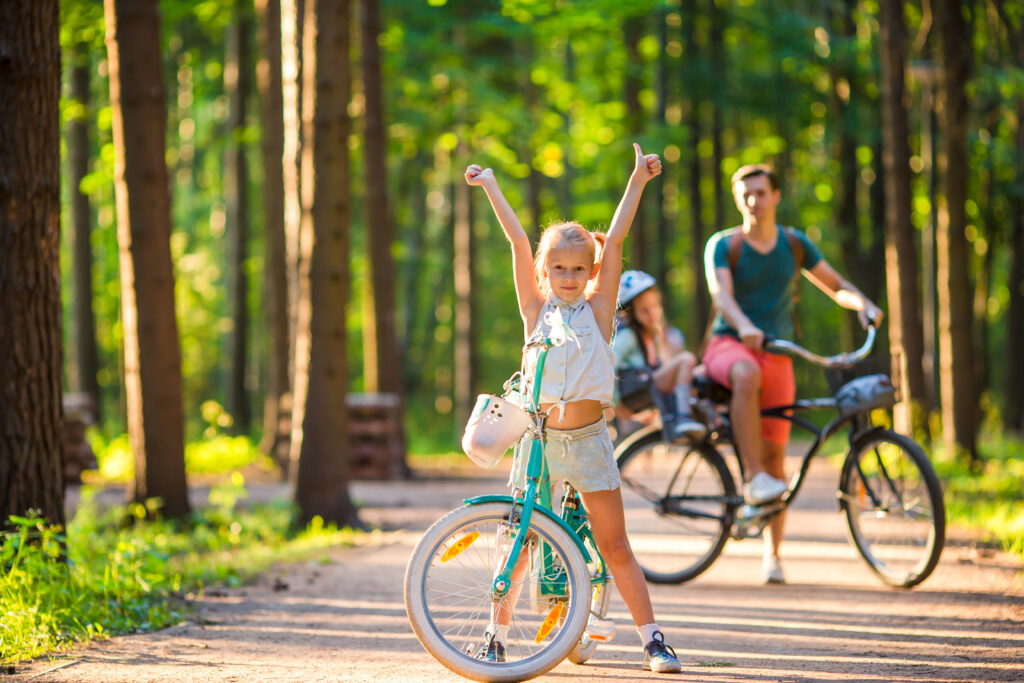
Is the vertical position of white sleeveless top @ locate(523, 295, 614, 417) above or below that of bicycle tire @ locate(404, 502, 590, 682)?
above

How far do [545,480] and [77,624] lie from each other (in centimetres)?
242

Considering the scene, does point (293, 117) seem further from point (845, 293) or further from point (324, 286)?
point (845, 293)

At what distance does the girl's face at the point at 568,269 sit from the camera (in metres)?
4.50

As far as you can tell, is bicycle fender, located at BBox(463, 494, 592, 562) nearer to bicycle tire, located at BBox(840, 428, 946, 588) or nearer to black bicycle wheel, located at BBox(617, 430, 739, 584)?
black bicycle wheel, located at BBox(617, 430, 739, 584)

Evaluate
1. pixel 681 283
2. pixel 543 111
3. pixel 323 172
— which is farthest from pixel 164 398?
pixel 681 283

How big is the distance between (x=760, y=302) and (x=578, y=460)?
266 centimetres

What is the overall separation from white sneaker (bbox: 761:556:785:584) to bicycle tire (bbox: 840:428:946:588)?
1.61ft

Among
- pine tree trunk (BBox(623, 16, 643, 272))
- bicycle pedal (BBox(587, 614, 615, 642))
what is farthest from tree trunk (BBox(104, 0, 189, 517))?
pine tree trunk (BBox(623, 16, 643, 272))

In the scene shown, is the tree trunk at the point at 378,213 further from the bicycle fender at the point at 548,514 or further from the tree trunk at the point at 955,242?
the bicycle fender at the point at 548,514

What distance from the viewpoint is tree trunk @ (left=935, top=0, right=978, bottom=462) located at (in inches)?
529

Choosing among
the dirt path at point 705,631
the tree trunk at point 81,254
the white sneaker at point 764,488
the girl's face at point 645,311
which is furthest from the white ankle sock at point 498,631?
the tree trunk at point 81,254

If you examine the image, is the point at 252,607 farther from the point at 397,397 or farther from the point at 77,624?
the point at 397,397

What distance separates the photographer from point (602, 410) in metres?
4.63

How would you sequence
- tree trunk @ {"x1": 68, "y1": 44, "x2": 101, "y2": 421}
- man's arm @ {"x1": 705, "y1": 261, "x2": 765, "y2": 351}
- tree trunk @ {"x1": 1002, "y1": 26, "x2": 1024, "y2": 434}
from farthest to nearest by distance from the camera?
tree trunk @ {"x1": 1002, "y1": 26, "x2": 1024, "y2": 434} → tree trunk @ {"x1": 68, "y1": 44, "x2": 101, "y2": 421} → man's arm @ {"x1": 705, "y1": 261, "x2": 765, "y2": 351}
